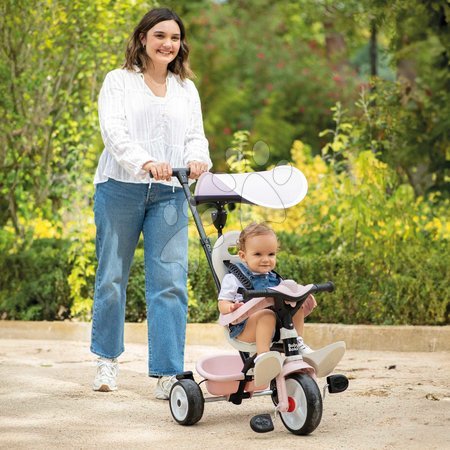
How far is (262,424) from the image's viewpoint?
16.9 feet

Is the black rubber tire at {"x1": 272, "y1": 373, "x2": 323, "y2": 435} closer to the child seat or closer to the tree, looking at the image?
the child seat

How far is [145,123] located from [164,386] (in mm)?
1380

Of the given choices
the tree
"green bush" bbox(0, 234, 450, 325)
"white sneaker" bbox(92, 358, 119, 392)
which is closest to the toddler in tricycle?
"white sneaker" bbox(92, 358, 119, 392)

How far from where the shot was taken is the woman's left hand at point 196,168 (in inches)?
233

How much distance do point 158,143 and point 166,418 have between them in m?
1.44

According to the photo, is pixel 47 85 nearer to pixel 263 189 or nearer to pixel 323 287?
pixel 263 189

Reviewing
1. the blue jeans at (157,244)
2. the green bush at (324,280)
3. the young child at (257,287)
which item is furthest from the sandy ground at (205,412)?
the green bush at (324,280)

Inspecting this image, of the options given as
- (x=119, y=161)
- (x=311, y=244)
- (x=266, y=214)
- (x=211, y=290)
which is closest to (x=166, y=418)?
(x=119, y=161)

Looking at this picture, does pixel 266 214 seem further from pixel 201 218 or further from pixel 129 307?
pixel 201 218

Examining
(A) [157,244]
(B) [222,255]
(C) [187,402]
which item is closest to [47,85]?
(A) [157,244]

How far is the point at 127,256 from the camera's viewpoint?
6.33 m

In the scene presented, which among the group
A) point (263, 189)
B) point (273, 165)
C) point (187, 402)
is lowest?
point (187, 402)

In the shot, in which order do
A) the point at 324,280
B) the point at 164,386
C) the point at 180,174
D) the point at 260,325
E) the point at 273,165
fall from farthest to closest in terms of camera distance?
1. the point at 273,165
2. the point at 324,280
3. the point at 164,386
4. the point at 180,174
5. the point at 260,325

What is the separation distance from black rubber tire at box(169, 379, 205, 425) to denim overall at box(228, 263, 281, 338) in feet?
1.03
